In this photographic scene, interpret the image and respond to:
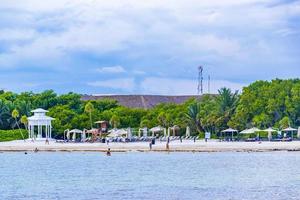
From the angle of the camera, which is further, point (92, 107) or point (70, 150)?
point (92, 107)

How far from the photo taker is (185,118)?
95000mm

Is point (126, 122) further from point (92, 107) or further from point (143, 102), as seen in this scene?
point (143, 102)

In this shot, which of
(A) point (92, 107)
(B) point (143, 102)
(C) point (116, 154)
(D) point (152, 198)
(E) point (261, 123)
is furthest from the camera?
(B) point (143, 102)

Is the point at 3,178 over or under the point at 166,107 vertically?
under

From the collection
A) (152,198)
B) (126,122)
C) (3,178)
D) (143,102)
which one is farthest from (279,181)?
(143,102)

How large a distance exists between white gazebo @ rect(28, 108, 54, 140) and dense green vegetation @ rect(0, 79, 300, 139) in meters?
1.57

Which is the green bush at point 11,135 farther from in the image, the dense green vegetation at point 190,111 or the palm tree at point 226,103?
the palm tree at point 226,103

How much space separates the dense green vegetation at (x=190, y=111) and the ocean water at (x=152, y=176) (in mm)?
14674

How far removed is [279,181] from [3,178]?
18673mm

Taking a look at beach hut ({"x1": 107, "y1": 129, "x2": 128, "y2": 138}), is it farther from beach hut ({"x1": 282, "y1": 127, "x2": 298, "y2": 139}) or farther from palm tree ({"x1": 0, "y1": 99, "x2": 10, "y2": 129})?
beach hut ({"x1": 282, "y1": 127, "x2": 298, "y2": 139})

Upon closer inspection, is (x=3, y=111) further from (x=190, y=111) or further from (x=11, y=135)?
(x=190, y=111)

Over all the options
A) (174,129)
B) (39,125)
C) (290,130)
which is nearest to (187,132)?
(174,129)

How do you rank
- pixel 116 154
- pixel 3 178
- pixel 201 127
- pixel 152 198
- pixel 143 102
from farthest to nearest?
1. pixel 143 102
2. pixel 201 127
3. pixel 116 154
4. pixel 3 178
5. pixel 152 198

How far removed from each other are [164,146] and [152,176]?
27811mm
